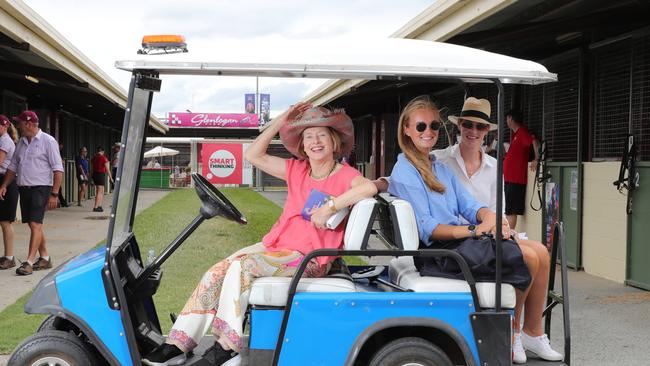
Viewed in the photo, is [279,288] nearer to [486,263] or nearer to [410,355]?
[410,355]

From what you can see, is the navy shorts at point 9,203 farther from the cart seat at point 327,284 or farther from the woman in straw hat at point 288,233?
the cart seat at point 327,284

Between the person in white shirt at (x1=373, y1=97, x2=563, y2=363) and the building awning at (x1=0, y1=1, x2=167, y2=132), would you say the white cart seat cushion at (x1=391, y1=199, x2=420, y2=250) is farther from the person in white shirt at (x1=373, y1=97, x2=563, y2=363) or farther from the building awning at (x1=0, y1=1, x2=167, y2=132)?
the building awning at (x1=0, y1=1, x2=167, y2=132)

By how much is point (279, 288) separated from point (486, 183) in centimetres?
141

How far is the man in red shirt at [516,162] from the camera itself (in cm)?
934

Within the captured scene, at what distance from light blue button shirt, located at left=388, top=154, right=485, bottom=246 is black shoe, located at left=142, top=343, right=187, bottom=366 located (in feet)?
4.28

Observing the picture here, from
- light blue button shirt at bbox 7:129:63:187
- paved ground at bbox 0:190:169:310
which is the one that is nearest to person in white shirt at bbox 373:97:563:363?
paved ground at bbox 0:190:169:310

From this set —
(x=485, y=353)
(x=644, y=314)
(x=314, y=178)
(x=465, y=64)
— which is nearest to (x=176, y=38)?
(x=314, y=178)

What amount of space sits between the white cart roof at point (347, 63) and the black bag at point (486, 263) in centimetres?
77

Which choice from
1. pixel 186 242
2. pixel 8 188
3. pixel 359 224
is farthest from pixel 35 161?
pixel 359 224

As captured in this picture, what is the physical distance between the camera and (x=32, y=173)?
7.48 m

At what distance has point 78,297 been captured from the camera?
3479 mm

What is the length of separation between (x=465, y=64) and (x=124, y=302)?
1.86m

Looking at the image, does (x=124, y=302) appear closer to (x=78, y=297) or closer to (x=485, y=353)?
(x=78, y=297)

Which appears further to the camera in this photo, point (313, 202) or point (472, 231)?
point (313, 202)
